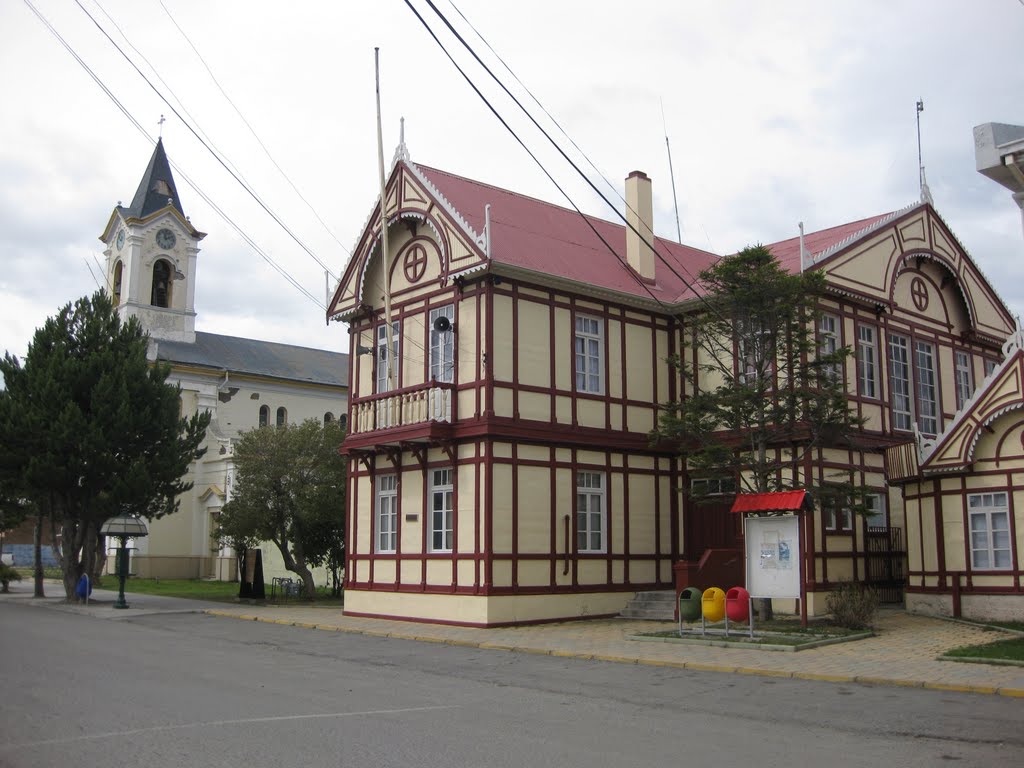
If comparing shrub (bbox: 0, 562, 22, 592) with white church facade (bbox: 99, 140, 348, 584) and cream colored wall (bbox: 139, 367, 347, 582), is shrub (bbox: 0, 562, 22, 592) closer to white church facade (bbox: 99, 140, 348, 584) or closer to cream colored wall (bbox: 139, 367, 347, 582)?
cream colored wall (bbox: 139, 367, 347, 582)

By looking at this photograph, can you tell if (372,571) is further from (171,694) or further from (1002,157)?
(1002,157)

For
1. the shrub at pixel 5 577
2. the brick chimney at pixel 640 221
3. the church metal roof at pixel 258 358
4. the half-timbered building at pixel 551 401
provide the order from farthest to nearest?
the church metal roof at pixel 258 358, the shrub at pixel 5 577, the brick chimney at pixel 640 221, the half-timbered building at pixel 551 401

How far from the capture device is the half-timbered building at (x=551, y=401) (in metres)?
22.3

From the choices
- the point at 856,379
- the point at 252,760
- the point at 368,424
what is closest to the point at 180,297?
the point at 368,424

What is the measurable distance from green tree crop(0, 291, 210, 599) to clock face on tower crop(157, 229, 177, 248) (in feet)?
91.0

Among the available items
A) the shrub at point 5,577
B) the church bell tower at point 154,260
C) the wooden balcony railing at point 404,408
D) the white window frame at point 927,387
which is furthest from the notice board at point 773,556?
the church bell tower at point 154,260

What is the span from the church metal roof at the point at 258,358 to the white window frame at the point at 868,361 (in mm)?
38203

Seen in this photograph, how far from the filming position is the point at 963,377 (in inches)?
1118

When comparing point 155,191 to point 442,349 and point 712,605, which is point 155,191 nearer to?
point 442,349

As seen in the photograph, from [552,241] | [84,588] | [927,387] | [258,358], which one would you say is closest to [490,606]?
[552,241]

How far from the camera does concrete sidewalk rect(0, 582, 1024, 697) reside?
13.2 meters

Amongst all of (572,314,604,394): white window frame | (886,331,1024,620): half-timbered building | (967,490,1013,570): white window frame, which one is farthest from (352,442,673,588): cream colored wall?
(967,490,1013,570): white window frame

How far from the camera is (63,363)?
28.8 m

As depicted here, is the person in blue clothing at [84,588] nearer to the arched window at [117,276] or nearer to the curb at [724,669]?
the curb at [724,669]
